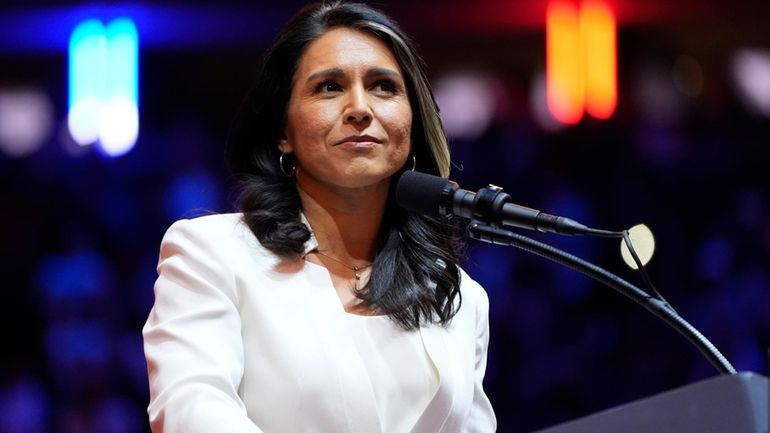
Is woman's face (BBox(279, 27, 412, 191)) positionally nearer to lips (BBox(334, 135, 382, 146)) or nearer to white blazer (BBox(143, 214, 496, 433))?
lips (BBox(334, 135, 382, 146))

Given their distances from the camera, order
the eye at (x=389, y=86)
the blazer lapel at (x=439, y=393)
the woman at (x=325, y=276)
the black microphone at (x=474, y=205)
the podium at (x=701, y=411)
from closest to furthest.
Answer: the podium at (x=701, y=411) < the black microphone at (x=474, y=205) < the woman at (x=325, y=276) < the blazer lapel at (x=439, y=393) < the eye at (x=389, y=86)

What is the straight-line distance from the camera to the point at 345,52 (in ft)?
7.71

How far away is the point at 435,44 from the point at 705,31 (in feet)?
3.67

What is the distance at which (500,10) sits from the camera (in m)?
5.00

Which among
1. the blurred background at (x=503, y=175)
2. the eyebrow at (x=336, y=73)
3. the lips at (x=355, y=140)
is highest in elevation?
the eyebrow at (x=336, y=73)

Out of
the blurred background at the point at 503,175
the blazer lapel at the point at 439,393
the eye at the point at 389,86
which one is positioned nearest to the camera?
the blazer lapel at the point at 439,393

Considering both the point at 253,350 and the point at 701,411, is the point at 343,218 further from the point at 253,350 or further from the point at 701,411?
the point at 701,411

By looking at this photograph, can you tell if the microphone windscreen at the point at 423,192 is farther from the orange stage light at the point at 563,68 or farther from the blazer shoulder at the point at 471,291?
the orange stage light at the point at 563,68

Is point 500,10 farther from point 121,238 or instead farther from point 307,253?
point 307,253

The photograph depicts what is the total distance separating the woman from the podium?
2.08 feet

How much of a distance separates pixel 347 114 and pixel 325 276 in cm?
30

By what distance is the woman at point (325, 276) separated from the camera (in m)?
2.03

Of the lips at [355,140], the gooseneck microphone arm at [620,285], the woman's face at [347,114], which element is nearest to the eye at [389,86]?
the woman's face at [347,114]

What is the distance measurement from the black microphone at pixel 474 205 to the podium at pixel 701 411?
333 mm
